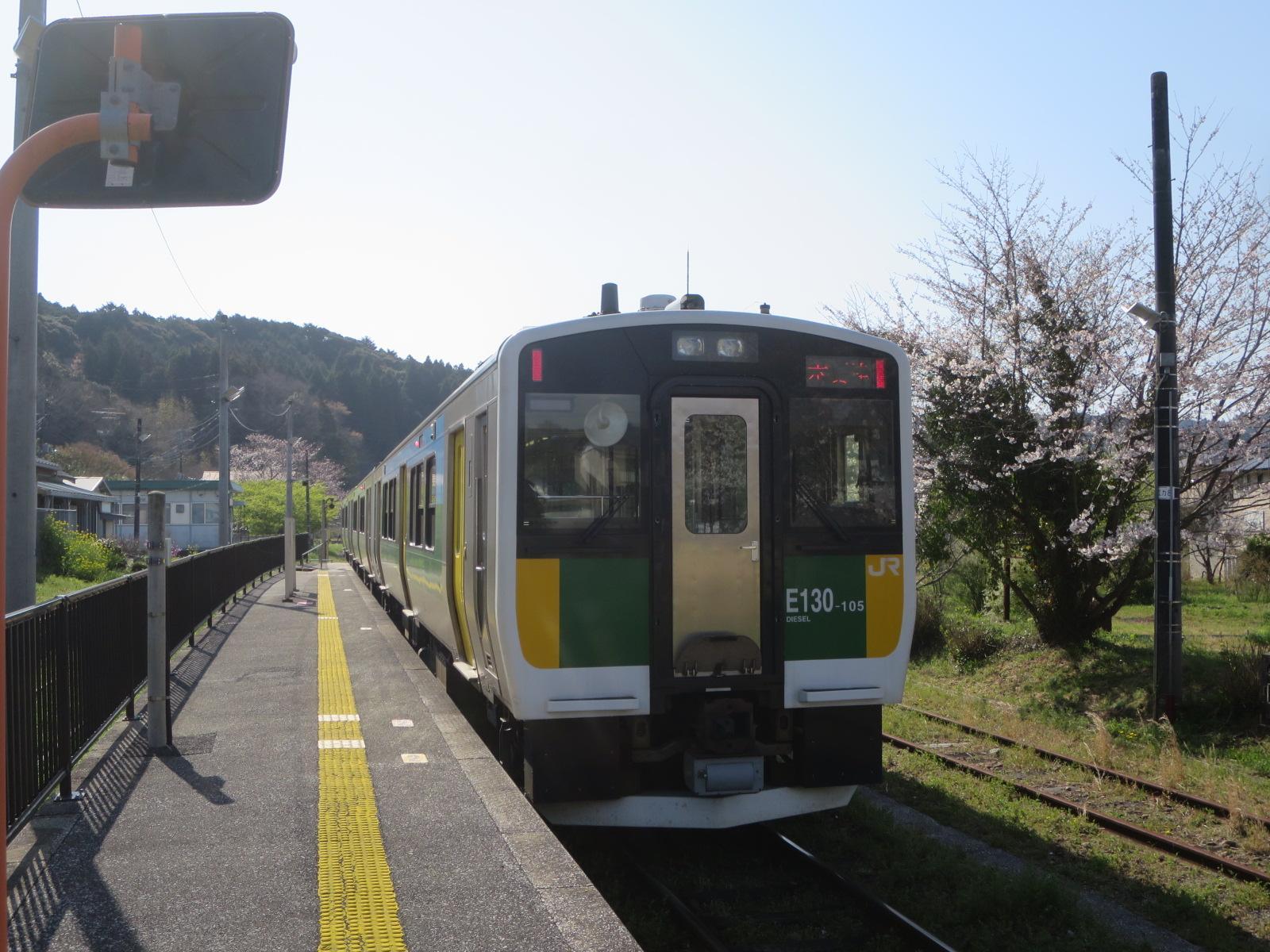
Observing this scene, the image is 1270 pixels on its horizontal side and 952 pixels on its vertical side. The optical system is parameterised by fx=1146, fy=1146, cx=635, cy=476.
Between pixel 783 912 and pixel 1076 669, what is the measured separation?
861 cm

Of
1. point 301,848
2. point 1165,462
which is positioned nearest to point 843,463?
point 301,848

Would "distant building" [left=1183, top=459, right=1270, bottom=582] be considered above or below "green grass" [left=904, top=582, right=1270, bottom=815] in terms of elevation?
above

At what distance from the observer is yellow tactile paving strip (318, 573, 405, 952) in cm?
427

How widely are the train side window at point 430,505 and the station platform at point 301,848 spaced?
167 centimetres

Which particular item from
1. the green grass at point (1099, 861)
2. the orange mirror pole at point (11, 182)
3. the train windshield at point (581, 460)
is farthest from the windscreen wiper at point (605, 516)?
the orange mirror pole at point (11, 182)

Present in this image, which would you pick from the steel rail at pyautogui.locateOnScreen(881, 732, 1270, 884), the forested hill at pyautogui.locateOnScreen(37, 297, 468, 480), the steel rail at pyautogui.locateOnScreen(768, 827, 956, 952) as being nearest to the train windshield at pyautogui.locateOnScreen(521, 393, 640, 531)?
the steel rail at pyautogui.locateOnScreen(768, 827, 956, 952)

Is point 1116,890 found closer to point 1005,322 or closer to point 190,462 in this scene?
point 1005,322

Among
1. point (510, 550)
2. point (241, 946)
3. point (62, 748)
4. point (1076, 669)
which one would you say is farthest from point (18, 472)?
point (1076, 669)

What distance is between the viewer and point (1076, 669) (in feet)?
43.4

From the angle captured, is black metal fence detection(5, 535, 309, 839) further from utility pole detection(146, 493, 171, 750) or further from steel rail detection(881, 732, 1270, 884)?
steel rail detection(881, 732, 1270, 884)

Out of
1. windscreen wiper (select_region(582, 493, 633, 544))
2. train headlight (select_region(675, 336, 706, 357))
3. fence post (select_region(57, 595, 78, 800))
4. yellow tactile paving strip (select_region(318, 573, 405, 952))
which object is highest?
train headlight (select_region(675, 336, 706, 357))

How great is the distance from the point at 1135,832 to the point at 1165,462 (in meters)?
4.51

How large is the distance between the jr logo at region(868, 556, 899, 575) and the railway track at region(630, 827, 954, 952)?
163 centimetres

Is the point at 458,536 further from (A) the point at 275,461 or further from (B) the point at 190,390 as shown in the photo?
(B) the point at 190,390
